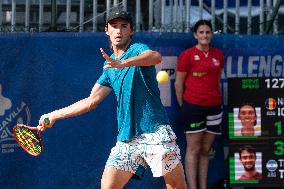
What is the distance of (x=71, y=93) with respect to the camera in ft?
24.6

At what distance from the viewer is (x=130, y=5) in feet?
25.9

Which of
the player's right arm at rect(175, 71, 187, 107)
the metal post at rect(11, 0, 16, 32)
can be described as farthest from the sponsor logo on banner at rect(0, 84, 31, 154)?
the player's right arm at rect(175, 71, 187, 107)

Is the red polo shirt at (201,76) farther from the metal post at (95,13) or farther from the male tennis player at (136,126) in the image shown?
the male tennis player at (136,126)

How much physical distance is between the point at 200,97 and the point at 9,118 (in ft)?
6.51

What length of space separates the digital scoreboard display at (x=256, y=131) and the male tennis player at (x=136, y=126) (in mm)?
2480

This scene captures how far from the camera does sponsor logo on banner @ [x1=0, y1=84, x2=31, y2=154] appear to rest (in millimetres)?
7301

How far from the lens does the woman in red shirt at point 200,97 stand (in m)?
7.38

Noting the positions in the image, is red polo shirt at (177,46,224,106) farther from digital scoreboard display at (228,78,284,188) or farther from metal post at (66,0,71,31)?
metal post at (66,0,71,31)

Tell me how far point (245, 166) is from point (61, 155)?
6.38 feet

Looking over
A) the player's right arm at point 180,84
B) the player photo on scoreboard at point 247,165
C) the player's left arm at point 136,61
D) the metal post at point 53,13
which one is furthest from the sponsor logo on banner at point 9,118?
the player's left arm at point 136,61

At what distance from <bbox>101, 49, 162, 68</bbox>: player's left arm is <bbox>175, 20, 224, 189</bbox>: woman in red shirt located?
2549mm

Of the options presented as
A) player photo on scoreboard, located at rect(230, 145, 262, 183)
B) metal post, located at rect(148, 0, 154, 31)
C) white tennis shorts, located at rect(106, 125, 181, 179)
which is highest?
metal post, located at rect(148, 0, 154, 31)

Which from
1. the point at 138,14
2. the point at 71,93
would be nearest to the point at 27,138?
the point at 71,93

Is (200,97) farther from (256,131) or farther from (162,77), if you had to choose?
(256,131)
